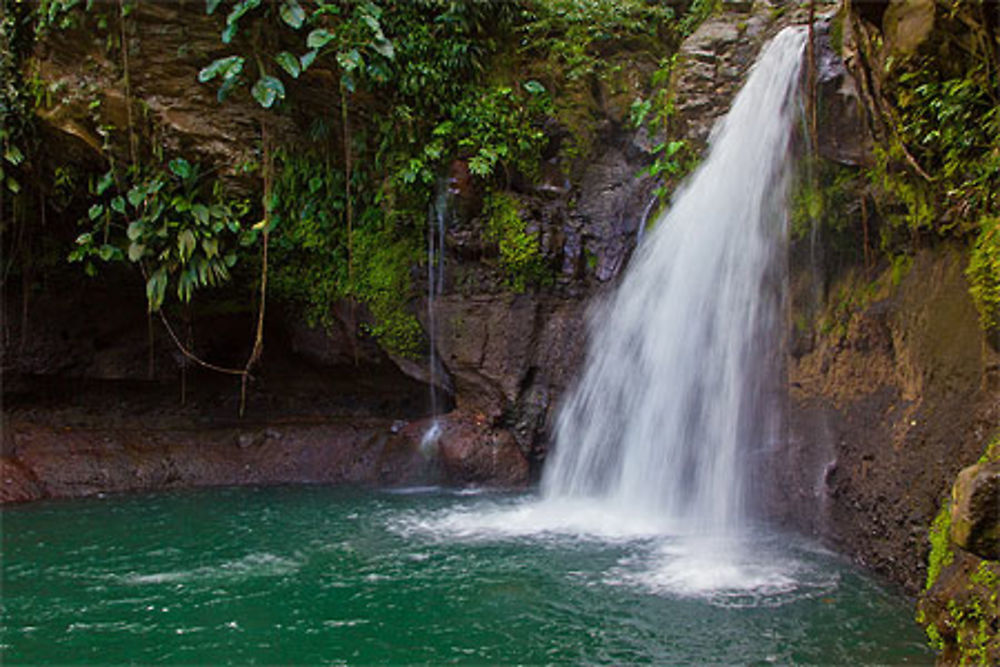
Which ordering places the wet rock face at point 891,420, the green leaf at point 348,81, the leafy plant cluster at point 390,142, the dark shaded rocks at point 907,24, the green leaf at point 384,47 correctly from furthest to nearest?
the leafy plant cluster at point 390,142, the green leaf at point 384,47, the green leaf at point 348,81, the wet rock face at point 891,420, the dark shaded rocks at point 907,24

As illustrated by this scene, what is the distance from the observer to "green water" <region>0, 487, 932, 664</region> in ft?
12.7

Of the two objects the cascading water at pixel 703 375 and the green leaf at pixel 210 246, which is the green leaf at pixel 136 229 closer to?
the green leaf at pixel 210 246

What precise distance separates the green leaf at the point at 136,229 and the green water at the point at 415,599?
9.71 ft

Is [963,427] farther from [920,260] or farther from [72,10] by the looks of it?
[72,10]

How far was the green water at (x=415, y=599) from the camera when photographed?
3.88m

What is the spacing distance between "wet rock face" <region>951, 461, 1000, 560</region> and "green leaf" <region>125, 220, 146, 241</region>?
24.8ft

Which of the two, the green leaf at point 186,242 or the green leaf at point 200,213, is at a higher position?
the green leaf at point 200,213

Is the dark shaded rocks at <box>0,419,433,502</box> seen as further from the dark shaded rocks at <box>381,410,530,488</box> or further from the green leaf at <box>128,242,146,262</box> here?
the green leaf at <box>128,242,146,262</box>

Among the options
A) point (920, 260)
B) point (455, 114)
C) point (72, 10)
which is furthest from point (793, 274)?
point (72, 10)

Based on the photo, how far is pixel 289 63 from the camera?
24.9 ft

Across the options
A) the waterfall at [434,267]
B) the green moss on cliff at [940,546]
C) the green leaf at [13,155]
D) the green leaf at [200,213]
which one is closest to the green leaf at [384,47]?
the waterfall at [434,267]

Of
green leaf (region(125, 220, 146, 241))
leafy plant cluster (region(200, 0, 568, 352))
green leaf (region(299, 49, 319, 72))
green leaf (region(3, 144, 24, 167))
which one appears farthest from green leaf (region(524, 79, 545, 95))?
green leaf (region(3, 144, 24, 167))

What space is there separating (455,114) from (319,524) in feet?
14.6

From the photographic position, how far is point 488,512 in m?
7.03
